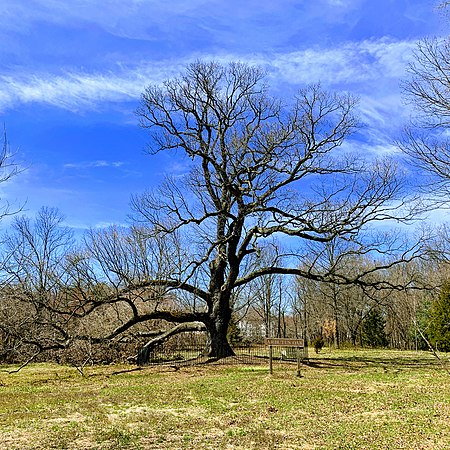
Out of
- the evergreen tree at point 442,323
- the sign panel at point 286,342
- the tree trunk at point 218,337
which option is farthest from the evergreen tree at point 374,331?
the sign panel at point 286,342

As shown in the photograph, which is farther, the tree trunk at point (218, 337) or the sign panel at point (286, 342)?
the tree trunk at point (218, 337)

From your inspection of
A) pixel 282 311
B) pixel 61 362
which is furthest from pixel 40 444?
pixel 282 311

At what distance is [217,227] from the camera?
1634cm

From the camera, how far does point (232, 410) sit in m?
7.27

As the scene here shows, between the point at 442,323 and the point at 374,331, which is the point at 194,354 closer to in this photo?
the point at 442,323

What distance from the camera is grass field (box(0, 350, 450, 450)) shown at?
5.45m

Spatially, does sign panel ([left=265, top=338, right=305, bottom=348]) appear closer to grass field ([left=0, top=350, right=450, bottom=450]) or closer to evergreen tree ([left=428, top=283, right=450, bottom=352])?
grass field ([left=0, top=350, right=450, bottom=450])

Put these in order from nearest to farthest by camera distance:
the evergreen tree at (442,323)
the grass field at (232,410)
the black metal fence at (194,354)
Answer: the grass field at (232,410) → the black metal fence at (194,354) → the evergreen tree at (442,323)

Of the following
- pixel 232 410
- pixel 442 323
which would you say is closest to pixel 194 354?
pixel 232 410

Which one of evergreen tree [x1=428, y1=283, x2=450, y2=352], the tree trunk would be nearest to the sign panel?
the tree trunk

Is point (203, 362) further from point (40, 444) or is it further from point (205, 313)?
point (40, 444)

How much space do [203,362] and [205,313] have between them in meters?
1.68

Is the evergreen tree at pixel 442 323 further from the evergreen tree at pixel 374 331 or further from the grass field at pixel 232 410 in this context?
the evergreen tree at pixel 374 331

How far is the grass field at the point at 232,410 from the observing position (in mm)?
→ 5445
